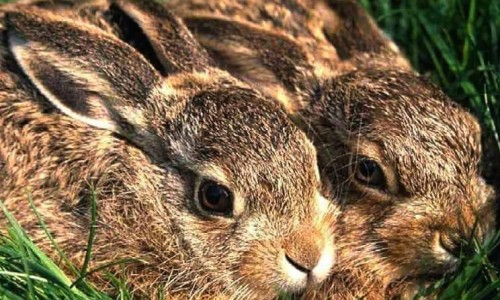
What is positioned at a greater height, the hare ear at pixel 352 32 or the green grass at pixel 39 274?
the hare ear at pixel 352 32

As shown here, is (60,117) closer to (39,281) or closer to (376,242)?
(39,281)

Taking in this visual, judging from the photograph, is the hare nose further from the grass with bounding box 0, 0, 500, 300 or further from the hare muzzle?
the grass with bounding box 0, 0, 500, 300

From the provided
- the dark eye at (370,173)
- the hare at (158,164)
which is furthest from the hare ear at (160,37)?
the dark eye at (370,173)

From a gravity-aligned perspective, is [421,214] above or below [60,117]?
above

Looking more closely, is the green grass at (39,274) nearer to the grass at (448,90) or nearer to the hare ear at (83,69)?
the grass at (448,90)

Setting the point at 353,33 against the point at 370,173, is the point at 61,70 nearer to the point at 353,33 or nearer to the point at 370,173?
the point at 370,173

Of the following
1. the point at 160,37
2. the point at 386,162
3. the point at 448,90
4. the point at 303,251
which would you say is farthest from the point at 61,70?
the point at 448,90

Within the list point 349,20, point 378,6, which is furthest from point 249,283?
point 378,6
